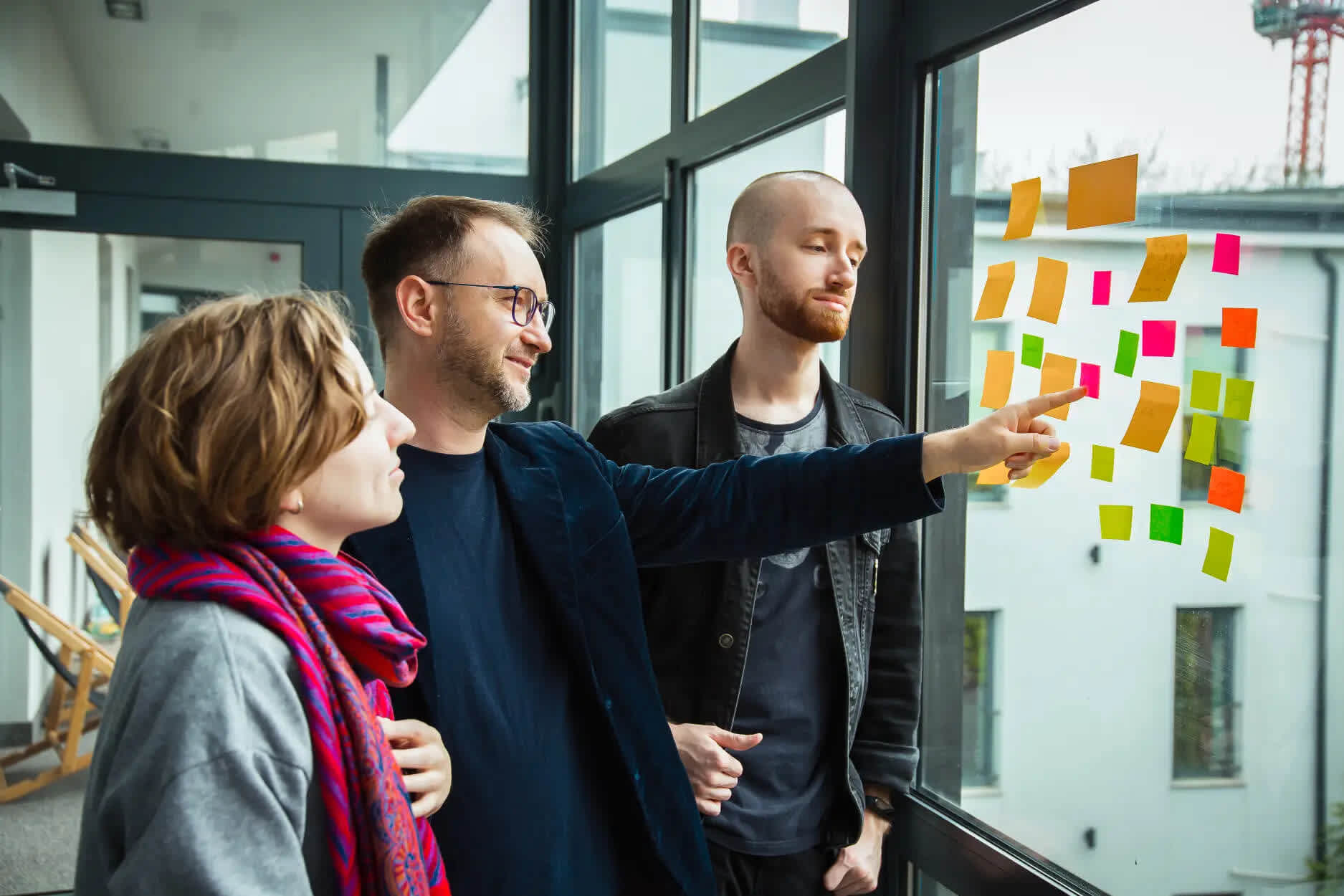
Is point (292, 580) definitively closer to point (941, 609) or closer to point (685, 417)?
point (685, 417)

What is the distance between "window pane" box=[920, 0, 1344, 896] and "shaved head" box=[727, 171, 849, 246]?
0.92 feet

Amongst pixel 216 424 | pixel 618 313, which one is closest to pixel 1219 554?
pixel 216 424

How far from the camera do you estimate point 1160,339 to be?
1.39 metres

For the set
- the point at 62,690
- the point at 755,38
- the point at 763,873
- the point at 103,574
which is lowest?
the point at 62,690

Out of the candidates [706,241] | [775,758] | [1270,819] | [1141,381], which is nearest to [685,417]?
[775,758]

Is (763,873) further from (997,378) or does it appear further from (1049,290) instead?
(1049,290)

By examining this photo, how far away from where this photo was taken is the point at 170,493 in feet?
2.90

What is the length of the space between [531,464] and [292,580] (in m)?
0.52

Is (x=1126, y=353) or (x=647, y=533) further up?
(x=1126, y=353)

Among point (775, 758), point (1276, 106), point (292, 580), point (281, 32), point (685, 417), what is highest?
point (281, 32)

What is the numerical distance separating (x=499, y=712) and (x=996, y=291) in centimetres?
99

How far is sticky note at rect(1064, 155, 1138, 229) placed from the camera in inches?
55.9

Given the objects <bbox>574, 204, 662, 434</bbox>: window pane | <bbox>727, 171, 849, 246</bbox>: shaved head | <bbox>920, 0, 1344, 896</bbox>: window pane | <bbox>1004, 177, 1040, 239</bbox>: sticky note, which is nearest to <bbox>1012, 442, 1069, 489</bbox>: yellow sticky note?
<bbox>920, 0, 1344, 896</bbox>: window pane

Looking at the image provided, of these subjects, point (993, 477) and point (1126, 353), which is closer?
point (1126, 353)
